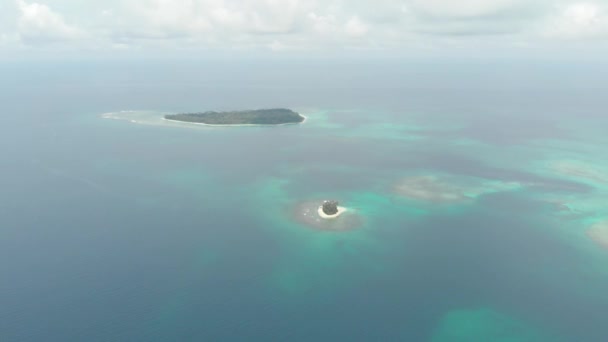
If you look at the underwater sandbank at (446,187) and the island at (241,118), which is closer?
the underwater sandbank at (446,187)

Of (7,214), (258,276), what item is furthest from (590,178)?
(7,214)

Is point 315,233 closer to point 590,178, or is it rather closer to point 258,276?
point 258,276

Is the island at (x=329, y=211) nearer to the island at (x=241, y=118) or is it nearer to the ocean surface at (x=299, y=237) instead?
the ocean surface at (x=299, y=237)

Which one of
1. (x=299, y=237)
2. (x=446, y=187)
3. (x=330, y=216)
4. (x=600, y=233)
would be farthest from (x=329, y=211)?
(x=600, y=233)

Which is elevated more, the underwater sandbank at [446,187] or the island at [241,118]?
the island at [241,118]

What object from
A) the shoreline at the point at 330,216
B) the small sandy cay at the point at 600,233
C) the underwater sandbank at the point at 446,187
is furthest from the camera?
the underwater sandbank at the point at 446,187

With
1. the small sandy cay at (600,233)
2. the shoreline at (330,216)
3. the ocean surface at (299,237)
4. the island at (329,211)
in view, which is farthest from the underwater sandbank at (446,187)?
the small sandy cay at (600,233)

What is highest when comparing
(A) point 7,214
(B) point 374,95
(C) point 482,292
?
(B) point 374,95
